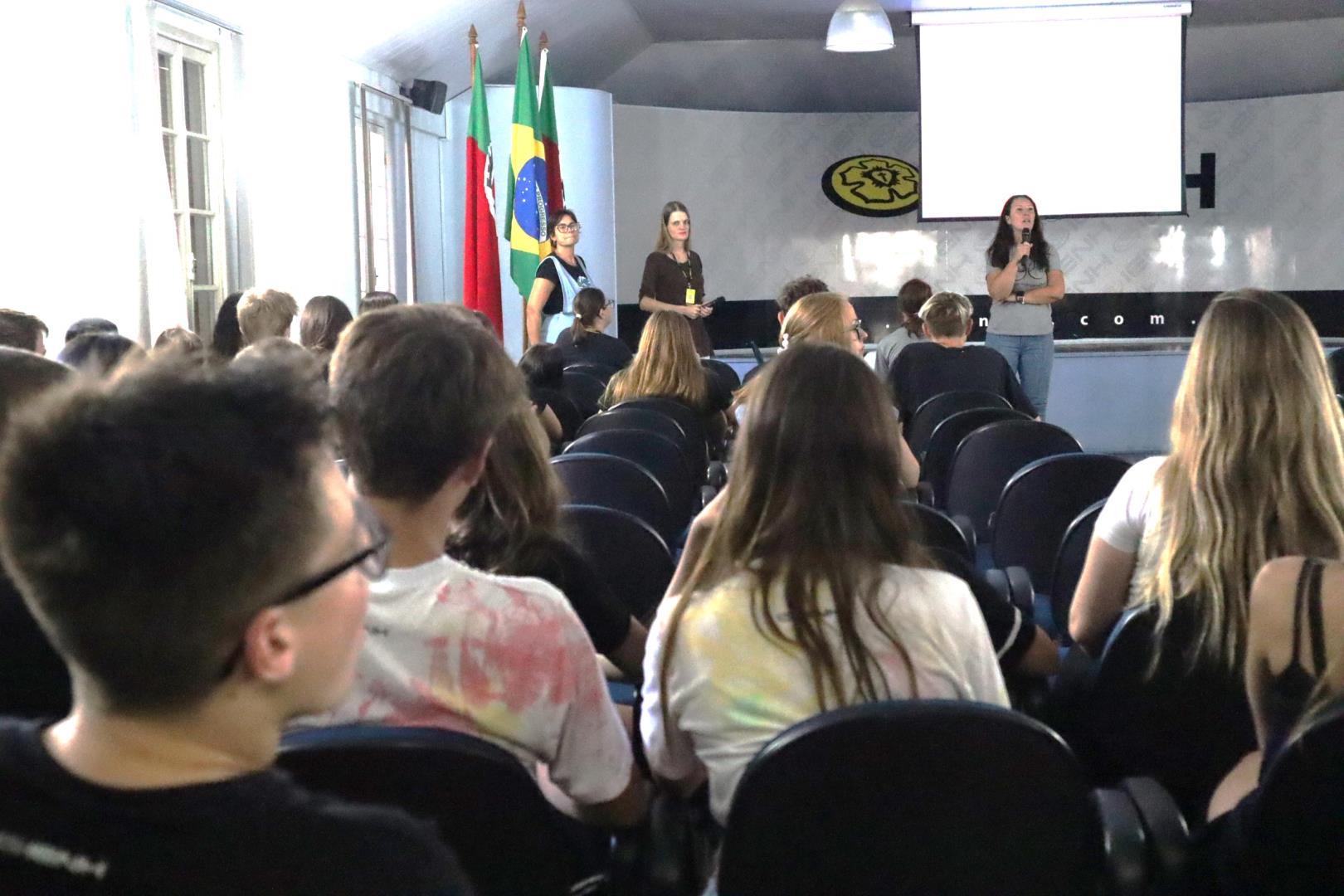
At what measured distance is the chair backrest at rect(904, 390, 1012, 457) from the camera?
5.73 metres

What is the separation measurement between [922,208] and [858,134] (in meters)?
2.45

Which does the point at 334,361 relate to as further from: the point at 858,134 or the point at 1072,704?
the point at 858,134

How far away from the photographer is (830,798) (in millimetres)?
1621

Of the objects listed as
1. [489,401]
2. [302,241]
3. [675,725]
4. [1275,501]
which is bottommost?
[675,725]

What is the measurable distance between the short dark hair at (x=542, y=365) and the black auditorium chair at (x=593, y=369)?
50.6 inches

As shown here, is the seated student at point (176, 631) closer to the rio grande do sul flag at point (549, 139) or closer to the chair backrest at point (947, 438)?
the chair backrest at point (947, 438)

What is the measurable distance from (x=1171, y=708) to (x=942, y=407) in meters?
3.50

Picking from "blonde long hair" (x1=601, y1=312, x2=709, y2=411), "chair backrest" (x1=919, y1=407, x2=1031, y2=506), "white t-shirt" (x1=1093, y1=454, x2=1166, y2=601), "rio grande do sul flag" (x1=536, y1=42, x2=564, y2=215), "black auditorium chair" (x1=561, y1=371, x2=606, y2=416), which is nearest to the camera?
"white t-shirt" (x1=1093, y1=454, x2=1166, y2=601)

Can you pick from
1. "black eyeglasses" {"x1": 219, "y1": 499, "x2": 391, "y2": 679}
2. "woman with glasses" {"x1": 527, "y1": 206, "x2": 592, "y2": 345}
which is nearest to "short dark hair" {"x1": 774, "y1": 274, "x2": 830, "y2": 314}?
"woman with glasses" {"x1": 527, "y1": 206, "x2": 592, "y2": 345}

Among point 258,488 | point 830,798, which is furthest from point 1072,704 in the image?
point 258,488

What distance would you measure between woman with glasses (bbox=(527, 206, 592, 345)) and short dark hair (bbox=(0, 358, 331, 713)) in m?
7.19

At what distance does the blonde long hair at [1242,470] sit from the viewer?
2.29m

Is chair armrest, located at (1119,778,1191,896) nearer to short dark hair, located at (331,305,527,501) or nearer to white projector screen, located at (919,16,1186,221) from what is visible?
short dark hair, located at (331,305,527,501)

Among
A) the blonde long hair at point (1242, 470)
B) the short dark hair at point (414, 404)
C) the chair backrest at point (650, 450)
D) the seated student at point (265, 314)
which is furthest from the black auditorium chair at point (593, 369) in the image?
the short dark hair at point (414, 404)
